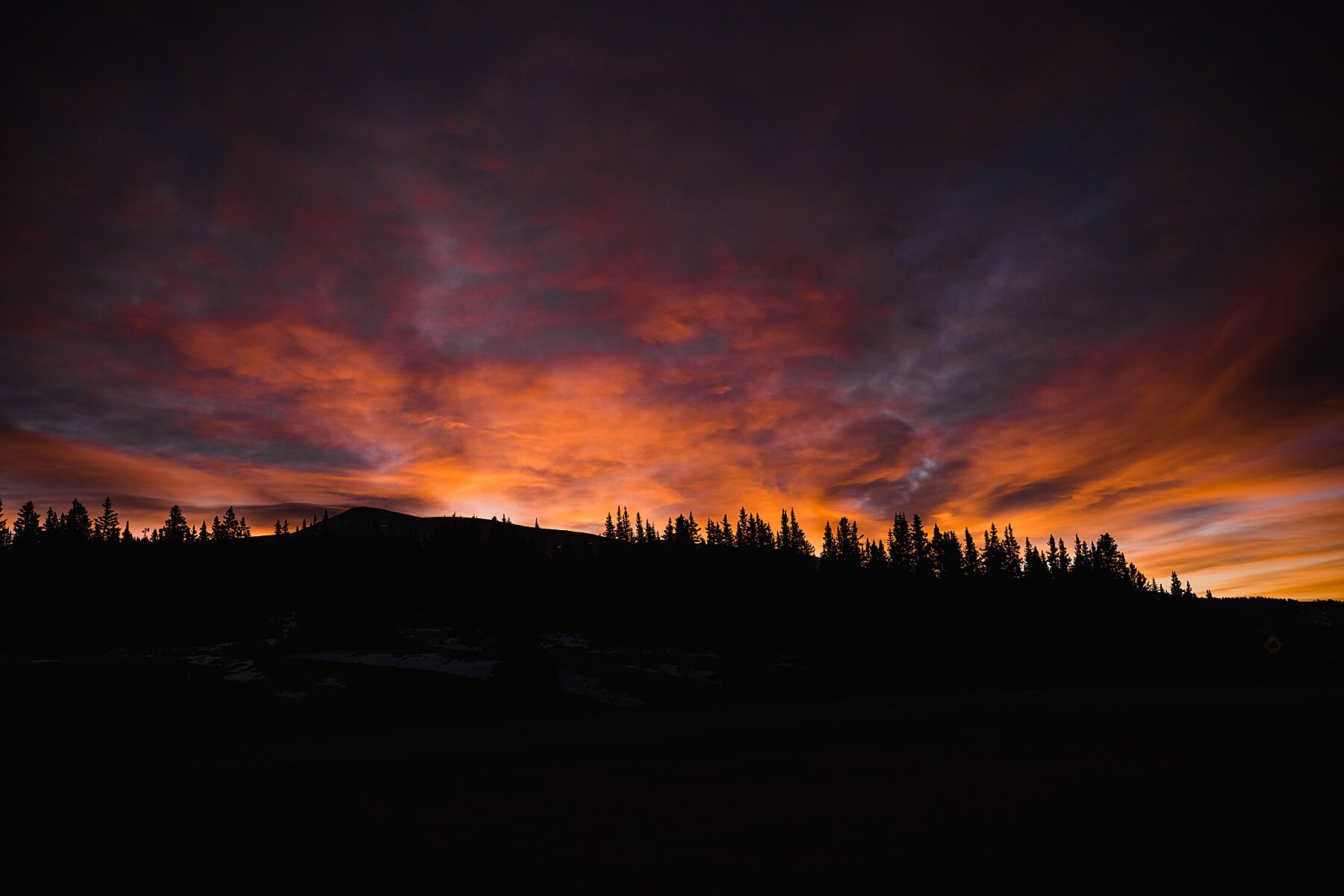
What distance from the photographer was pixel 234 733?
972 inches

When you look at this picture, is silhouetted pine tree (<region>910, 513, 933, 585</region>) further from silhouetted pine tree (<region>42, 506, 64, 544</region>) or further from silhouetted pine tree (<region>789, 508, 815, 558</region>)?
silhouetted pine tree (<region>42, 506, 64, 544</region>)

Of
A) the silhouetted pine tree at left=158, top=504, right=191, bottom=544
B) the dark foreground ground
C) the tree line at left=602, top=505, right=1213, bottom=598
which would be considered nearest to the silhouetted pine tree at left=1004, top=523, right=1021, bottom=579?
the tree line at left=602, top=505, right=1213, bottom=598

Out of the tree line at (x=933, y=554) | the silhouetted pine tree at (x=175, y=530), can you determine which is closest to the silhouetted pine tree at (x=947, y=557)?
the tree line at (x=933, y=554)

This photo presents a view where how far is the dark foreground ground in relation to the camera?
367 inches

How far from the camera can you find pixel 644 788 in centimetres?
1430

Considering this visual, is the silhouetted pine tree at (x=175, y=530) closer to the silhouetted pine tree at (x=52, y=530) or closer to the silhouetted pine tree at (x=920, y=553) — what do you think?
the silhouetted pine tree at (x=52, y=530)

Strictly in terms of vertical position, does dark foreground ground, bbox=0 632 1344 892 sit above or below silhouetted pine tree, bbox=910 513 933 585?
below

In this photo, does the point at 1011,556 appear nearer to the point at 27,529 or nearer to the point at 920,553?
the point at 920,553

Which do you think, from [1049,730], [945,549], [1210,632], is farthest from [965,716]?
[1210,632]

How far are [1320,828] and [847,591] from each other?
232 feet

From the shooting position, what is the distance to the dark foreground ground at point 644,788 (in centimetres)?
931

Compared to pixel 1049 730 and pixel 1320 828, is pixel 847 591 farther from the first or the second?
pixel 1320 828

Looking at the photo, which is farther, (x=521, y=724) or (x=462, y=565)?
(x=462, y=565)

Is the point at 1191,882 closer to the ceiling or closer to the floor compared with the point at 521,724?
closer to the ceiling
